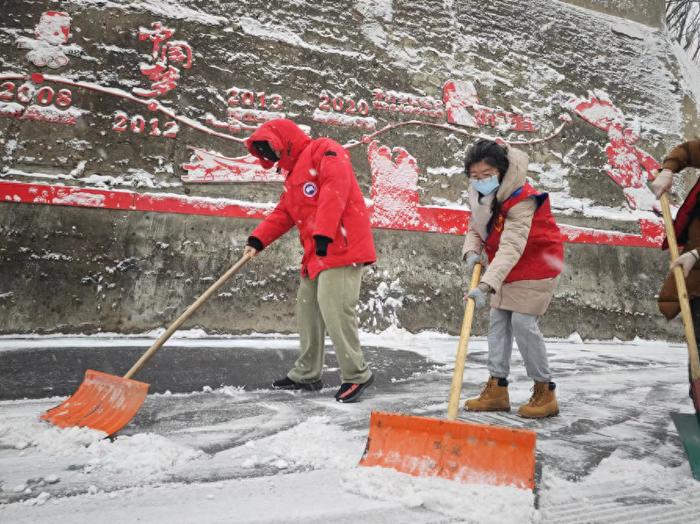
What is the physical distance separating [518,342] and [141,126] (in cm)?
439

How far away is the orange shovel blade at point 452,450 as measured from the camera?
171 cm

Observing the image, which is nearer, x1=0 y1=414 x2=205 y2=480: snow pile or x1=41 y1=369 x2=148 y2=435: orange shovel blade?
x1=0 y1=414 x2=205 y2=480: snow pile

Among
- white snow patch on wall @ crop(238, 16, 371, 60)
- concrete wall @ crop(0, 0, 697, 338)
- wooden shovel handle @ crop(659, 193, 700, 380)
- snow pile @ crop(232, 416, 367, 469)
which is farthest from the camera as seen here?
white snow patch on wall @ crop(238, 16, 371, 60)

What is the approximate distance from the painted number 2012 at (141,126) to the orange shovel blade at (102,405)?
3394mm

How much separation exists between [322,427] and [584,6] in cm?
850

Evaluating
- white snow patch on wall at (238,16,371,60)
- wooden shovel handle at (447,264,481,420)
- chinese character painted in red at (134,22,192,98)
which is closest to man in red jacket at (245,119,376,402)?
wooden shovel handle at (447,264,481,420)

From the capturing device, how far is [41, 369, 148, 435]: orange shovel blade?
2.18 metres

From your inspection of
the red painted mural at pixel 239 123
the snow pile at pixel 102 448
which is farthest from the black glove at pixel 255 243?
the red painted mural at pixel 239 123

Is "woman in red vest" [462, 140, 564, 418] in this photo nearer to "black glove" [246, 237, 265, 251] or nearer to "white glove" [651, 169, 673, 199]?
"white glove" [651, 169, 673, 199]

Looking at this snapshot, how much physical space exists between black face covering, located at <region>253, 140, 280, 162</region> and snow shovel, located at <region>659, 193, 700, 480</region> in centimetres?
243

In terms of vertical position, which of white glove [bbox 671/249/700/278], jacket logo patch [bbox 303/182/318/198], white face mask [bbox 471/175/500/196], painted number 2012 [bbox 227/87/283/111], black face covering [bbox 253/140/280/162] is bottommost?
white glove [bbox 671/249/700/278]

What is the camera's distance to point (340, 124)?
6000mm

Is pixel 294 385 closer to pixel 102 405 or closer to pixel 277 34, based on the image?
pixel 102 405

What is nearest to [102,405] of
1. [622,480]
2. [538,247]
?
[622,480]
